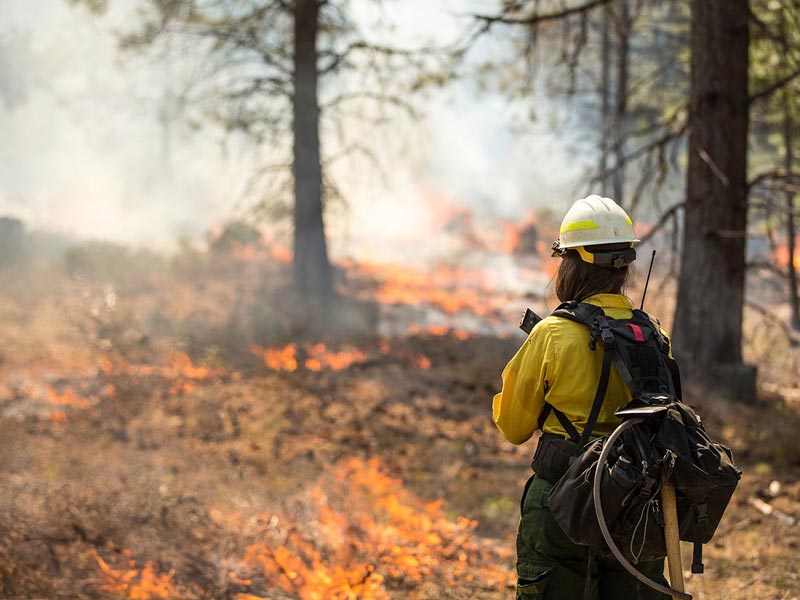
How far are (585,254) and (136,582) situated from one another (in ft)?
11.2

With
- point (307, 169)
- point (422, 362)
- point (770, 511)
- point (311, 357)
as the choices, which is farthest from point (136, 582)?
point (307, 169)

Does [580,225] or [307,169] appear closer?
[580,225]

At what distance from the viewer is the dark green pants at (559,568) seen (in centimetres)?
264

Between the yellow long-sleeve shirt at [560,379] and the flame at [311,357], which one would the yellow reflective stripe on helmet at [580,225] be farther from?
the flame at [311,357]

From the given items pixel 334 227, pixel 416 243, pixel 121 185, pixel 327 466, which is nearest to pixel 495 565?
pixel 327 466

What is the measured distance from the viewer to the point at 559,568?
8.71ft

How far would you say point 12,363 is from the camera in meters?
9.37

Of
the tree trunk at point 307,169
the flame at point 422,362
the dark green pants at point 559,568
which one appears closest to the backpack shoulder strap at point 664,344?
the dark green pants at point 559,568

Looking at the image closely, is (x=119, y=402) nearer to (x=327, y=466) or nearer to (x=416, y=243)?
(x=327, y=466)

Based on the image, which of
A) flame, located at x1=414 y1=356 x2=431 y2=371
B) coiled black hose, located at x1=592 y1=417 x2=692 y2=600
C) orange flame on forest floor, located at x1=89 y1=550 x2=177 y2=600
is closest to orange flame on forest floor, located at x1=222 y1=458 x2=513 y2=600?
orange flame on forest floor, located at x1=89 y1=550 x2=177 y2=600

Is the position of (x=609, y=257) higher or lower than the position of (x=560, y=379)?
higher

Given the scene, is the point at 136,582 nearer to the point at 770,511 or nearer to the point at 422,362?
the point at 770,511

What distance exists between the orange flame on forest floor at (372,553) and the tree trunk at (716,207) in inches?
165

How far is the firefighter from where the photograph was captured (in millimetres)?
2635
